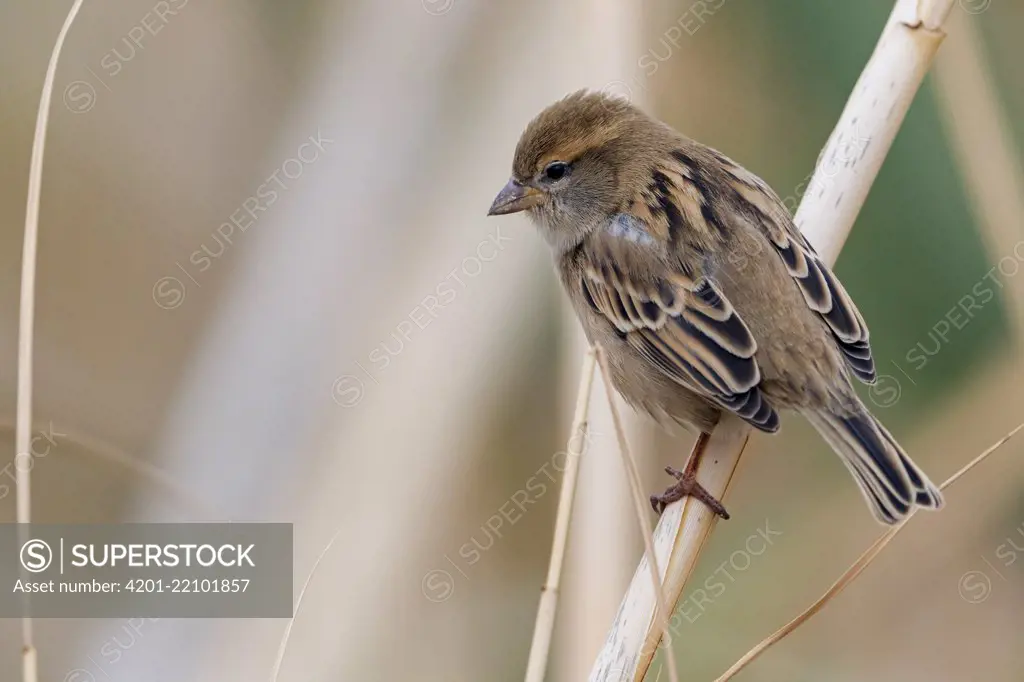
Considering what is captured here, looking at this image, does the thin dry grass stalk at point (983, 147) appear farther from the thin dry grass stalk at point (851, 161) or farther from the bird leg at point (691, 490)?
the bird leg at point (691, 490)

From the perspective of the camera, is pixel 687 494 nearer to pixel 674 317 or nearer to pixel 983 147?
pixel 674 317

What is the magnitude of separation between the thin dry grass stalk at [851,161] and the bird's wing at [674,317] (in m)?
0.19

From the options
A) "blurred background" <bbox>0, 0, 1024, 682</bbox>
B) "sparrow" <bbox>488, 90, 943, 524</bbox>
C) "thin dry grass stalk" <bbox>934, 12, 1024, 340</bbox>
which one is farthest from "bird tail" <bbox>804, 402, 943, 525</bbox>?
"thin dry grass stalk" <bbox>934, 12, 1024, 340</bbox>

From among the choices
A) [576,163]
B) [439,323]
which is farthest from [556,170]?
[439,323]

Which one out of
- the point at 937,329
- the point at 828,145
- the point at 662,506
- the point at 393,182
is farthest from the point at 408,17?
the point at 937,329

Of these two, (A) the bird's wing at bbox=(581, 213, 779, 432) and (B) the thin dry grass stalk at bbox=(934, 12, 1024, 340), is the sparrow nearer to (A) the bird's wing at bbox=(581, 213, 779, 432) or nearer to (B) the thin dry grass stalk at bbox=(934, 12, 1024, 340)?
(A) the bird's wing at bbox=(581, 213, 779, 432)

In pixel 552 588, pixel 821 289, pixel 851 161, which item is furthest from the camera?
pixel 821 289

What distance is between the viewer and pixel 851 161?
2633 millimetres

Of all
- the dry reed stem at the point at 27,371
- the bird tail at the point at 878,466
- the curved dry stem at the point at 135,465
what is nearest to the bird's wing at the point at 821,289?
the bird tail at the point at 878,466

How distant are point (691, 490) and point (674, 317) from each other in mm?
505

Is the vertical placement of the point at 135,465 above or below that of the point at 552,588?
above

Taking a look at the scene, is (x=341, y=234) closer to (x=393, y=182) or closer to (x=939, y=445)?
(x=393, y=182)

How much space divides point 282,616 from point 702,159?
1.78 meters

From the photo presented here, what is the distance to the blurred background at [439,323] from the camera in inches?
118
